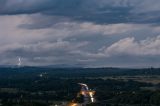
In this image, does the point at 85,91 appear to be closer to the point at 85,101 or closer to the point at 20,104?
the point at 85,101

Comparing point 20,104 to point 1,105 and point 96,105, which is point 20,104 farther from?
point 96,105

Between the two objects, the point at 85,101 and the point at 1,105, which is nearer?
the point at 85,101

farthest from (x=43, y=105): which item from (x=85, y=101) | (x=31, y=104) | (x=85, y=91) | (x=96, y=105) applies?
(x=85, y=91)

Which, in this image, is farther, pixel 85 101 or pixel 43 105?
pixel 43 105

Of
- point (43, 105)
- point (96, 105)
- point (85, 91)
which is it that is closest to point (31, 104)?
point (43, 105)

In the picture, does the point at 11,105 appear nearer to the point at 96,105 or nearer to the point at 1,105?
the point at 1,105

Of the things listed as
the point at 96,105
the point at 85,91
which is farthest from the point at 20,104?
the point at 85,91

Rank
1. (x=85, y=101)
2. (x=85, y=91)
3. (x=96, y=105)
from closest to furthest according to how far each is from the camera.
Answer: (x=85, y=91), (x=85, y=101), (x=96, y=105)

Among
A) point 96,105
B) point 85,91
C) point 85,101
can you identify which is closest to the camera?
point 85,91
